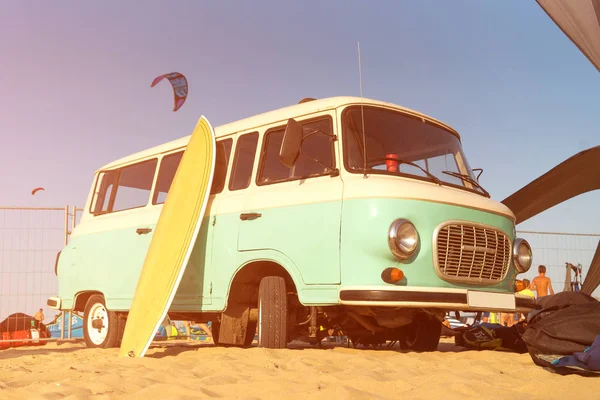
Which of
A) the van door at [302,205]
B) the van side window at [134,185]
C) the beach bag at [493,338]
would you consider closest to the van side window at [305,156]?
the van door at [302,205]

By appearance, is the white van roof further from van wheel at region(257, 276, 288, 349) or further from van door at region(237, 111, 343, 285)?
van wheel at region(257, 276, 288, 349)

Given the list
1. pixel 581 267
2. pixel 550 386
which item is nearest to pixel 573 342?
pixel 550 386

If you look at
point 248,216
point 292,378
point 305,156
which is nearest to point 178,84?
point 248,216

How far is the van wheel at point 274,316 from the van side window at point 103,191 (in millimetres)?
3787

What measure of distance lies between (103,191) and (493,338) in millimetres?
5588

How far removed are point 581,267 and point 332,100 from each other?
362 inches

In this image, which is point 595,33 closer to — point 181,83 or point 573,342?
point 573,342

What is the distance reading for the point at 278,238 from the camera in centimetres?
638

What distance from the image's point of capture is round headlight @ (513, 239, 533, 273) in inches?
267

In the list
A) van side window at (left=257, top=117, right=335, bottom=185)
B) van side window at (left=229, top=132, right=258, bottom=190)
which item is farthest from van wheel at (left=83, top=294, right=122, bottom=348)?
van side window at (left=257, top=117, right=335, bottom=185)

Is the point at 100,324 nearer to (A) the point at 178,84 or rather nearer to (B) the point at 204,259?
(B) the point at 204,259

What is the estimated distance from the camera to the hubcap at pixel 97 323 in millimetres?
8953

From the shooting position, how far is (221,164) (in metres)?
7.43

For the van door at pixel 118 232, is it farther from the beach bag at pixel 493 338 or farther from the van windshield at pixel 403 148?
the beach bag at pixel 493 338
